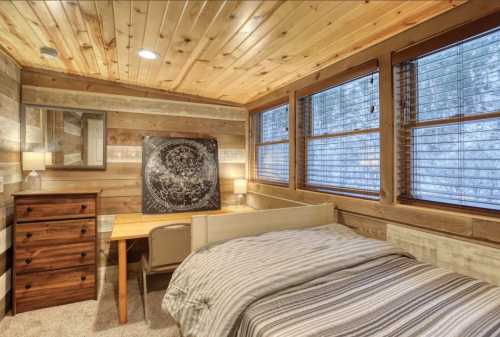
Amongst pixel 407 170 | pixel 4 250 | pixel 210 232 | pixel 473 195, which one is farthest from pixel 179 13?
pixel 4 250

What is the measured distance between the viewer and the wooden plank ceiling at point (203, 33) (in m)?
1.49

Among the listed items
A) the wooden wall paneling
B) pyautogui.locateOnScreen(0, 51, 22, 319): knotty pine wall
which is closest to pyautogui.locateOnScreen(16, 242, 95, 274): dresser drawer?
pyautogui.locateOnScreen(0, 51, 22, 319): knotty pine wall

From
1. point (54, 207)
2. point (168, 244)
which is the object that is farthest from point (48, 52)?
point (168, 244)

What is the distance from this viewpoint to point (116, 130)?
119 inches

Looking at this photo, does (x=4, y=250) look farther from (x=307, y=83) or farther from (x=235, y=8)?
(x=307, y=83)

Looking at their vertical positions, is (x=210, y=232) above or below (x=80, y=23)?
below

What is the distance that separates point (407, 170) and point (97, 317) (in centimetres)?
265

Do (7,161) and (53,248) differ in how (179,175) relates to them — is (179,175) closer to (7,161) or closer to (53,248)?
(53,248)

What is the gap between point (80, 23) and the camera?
1.68m

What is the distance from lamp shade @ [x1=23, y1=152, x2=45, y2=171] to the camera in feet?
8.06

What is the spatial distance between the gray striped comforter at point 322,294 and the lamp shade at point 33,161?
1.85 m

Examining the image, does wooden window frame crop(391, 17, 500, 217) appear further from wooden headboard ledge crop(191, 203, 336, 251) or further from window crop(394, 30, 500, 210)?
wooden headboard ledge crop(191, 203, 336, 251)

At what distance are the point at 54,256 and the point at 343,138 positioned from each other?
107 inches

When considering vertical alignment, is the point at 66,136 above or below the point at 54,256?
above
